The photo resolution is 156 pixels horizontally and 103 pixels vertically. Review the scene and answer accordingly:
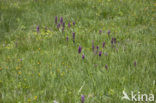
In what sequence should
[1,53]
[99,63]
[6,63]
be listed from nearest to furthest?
[99,63], [6,63], [1,53]

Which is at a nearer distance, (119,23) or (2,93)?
(2,93)

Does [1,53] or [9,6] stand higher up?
[9,6]

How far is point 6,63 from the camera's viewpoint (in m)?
3.94

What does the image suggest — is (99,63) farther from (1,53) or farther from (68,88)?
(1,53)

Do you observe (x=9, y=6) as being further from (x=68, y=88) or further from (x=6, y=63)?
(x=68, y=88)

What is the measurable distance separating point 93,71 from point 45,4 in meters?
5.23

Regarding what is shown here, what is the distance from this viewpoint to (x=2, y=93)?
9.62 feet

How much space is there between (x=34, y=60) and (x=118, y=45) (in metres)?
1.63

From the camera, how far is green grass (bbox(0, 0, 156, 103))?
2.90 meters

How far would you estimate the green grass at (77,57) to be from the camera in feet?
9.52

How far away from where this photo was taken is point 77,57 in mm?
3949

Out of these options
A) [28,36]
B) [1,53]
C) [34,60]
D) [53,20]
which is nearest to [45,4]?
[53,20]

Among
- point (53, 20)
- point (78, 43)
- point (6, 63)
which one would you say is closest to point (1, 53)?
point (6, 63)

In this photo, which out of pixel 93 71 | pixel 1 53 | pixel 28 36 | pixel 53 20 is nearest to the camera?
pixel 93 71
